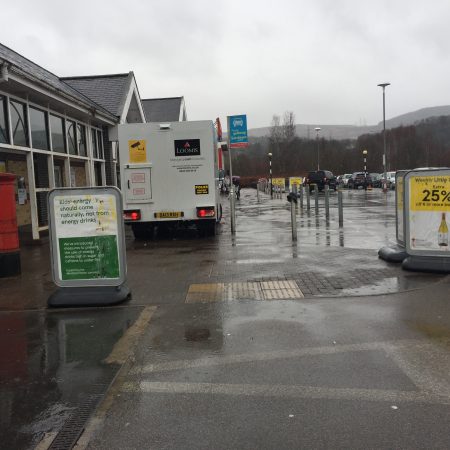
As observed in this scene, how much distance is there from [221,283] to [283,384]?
11.9ft

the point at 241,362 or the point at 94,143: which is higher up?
the point at 94,143

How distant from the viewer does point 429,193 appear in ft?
26.2

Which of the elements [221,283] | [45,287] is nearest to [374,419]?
[221,283]

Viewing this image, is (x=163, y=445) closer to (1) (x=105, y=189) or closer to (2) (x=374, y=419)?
(2) (x=374, y=419)

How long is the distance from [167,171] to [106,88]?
422 inches

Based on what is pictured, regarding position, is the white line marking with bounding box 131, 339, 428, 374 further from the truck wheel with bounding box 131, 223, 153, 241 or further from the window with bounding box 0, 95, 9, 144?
the truck wheel with bounding box 131, 223, 153, 241

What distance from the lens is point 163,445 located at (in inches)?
124

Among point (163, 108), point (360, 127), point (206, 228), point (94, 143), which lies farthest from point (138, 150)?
point (360, 127)

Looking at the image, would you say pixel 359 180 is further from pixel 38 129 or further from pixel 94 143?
pixel 38 129

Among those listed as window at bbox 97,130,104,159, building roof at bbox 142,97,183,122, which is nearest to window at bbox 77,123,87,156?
window at bbox 97,130,104,159

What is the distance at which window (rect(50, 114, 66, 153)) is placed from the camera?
1420 cm

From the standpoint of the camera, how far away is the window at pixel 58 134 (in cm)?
1420

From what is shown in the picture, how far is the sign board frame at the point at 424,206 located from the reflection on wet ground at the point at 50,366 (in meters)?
4.47

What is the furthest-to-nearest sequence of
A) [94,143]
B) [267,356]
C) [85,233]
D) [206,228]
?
[94,143]
[206,228]
[85,233]
[267,356]
